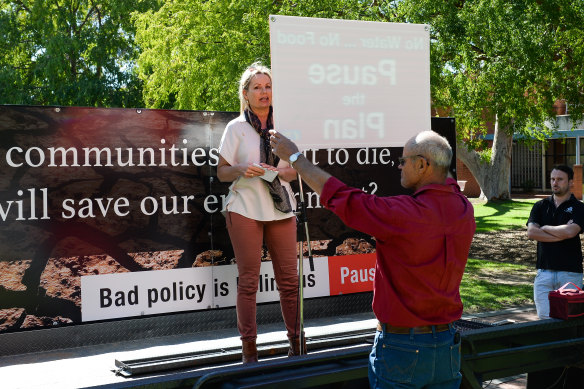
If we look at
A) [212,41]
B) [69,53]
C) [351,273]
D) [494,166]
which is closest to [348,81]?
[351,273]

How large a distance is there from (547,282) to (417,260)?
336 centimetres

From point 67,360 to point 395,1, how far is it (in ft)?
37.7

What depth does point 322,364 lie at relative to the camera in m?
3.88

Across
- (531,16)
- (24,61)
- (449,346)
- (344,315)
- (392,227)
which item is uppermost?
(24,61)

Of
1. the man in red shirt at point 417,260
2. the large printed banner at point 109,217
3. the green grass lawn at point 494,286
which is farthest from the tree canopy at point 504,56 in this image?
the man in red shirt at point 417,260

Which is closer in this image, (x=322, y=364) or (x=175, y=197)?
(x=322, y=364)

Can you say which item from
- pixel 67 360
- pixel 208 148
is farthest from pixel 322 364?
pixel 208 148

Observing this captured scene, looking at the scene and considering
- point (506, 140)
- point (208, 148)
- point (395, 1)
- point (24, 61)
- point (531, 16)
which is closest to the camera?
point (208, 148)

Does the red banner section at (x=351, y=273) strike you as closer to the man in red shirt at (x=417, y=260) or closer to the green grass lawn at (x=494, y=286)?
the green grass lawn at (x=494, y=286)

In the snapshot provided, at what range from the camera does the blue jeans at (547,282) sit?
5805 mm

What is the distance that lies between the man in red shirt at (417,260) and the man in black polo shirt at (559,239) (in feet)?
10.1

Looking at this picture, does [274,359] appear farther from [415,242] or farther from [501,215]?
[501,215]

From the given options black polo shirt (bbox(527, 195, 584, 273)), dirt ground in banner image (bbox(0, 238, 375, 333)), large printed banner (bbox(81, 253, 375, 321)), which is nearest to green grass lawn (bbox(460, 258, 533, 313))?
large printed banner (bbox(81, 253, 375, 321))

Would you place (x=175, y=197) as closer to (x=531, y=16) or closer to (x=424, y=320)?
(x=424, y=320)
